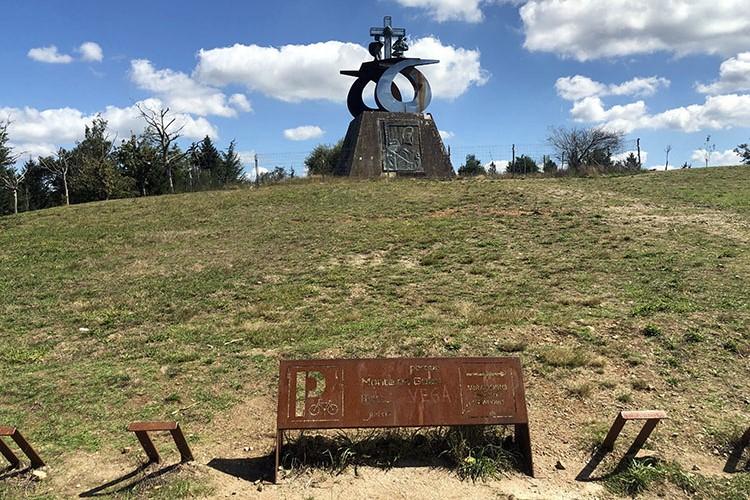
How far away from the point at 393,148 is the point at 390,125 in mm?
933

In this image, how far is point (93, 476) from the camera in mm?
3604

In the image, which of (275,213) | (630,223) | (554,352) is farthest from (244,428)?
(275,213)

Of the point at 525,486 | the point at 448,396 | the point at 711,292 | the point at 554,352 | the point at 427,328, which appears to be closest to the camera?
the point at 525,486

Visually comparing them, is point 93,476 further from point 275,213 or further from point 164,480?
point 275,213

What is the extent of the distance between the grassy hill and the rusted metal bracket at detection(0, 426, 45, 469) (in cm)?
21

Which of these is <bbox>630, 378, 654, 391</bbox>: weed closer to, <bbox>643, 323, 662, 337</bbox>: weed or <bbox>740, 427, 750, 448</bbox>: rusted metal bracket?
<bbox>740, 427, 750, 448</bbox>: rusted metal bracket

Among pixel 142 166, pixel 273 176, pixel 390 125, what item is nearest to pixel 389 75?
pixel 390 125

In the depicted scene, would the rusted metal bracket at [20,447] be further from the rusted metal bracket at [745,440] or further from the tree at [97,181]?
the tree at [97,181]

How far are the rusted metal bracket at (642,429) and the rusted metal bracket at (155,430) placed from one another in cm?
274

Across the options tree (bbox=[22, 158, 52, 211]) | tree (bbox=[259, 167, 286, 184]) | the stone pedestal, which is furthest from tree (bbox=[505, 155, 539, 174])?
tree (bbox=[22, 158, 52, 211])

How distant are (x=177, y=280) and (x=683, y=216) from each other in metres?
10.0

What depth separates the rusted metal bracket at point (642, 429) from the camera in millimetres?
3463

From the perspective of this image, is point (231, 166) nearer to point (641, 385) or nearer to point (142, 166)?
point (142, 166)

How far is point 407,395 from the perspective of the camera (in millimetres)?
3738
